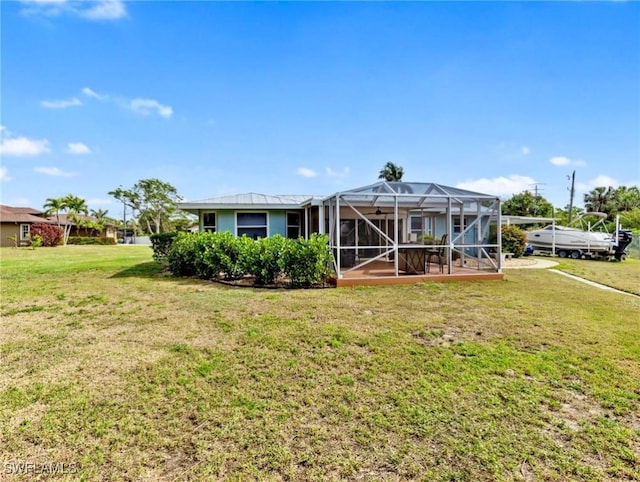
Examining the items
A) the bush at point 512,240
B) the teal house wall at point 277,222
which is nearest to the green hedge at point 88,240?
the teal house wall at point 277,222

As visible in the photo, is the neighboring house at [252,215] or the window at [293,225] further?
the window at [293,225]

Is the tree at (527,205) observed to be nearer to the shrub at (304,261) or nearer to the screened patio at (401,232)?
the screened patio at (401,232)

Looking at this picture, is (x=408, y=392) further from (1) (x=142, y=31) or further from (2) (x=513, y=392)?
(1) (x=142, y=31)

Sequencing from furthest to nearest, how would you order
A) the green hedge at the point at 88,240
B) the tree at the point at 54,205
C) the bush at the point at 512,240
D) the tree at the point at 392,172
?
the green hedge at the point at 88,240, the tree at the point at 54,205, the tree at the point at 392,172, the bush at the point at 512,240

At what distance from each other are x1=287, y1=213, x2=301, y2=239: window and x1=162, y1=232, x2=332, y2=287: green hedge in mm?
3624

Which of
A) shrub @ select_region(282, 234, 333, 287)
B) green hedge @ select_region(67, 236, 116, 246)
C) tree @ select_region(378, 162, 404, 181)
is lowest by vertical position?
shrub @ select_region(282, 234, 333, 287)

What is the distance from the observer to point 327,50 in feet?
44.0

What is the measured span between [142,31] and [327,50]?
22.7ft

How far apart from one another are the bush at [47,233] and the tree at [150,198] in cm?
1362

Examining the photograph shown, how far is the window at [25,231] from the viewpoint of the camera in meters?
30.9

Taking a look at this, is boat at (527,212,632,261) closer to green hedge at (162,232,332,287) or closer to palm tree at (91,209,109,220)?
green hedge at (162,232,332,287)

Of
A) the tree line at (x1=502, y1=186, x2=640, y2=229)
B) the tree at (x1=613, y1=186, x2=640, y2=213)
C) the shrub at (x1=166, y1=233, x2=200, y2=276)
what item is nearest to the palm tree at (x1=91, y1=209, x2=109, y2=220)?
the shrub at (x1=166, y1=233, x2=200, y2=276)

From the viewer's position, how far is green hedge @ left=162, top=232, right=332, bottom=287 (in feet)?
28.8

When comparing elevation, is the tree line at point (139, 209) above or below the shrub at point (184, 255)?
above
